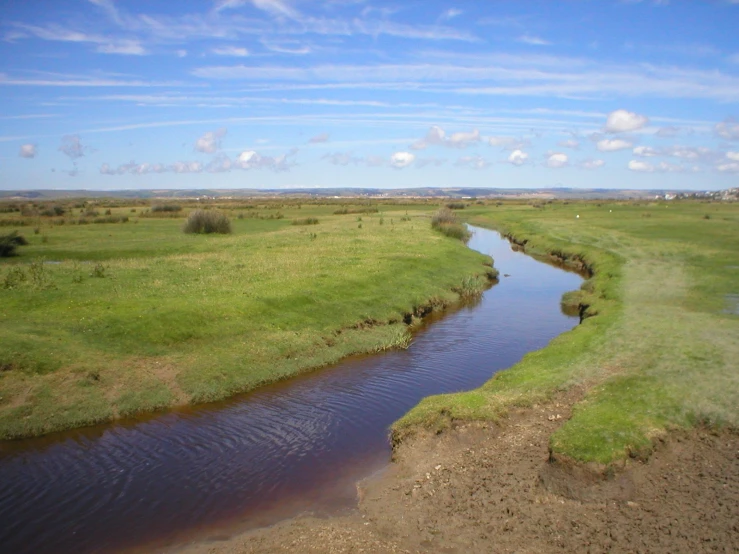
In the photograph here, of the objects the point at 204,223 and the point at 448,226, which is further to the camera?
the point at 448,226

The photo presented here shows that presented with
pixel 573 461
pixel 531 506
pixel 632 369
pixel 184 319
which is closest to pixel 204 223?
pixel 184 319

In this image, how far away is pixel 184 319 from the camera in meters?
24.4

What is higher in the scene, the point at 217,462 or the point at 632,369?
the point at 632,369

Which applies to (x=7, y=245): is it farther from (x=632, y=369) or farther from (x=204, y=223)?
(x=632, y=369)

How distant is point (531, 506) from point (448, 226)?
2250 inches

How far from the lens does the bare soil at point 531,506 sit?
36.7 ft

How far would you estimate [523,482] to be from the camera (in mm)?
13258

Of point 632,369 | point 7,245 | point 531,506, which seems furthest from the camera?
point 7,245

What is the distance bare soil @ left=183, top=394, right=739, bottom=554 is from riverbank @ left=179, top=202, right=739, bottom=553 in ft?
0.12

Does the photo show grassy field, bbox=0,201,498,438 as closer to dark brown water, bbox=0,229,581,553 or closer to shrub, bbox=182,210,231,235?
dark brown water, bbox=0,229,581,553

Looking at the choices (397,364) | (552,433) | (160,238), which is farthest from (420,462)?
(160,238)

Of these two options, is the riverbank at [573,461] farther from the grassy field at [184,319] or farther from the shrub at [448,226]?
the shrub at [448,226]

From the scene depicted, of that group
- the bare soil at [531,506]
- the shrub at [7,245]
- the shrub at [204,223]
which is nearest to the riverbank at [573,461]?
the bare soil at [531,506]

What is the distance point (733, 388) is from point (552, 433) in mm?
6721
